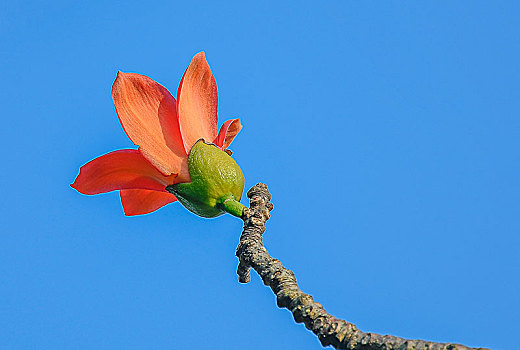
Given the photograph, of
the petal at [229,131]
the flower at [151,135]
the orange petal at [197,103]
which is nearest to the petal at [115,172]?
the flower at [151,135]

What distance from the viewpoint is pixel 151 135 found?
1891 millimetres

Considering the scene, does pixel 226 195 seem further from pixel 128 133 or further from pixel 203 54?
pixel 203 54

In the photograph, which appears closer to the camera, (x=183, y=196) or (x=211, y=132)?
(x=183, y=196)

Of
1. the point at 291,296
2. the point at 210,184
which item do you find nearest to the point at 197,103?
the point at 210,184

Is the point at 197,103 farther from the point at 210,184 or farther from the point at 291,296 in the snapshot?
the point at 291,296

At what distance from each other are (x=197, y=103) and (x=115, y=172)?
34cm

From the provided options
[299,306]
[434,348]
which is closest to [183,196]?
[299,306]

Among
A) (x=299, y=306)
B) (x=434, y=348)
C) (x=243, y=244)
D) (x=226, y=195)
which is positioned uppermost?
(x=226, y=195)

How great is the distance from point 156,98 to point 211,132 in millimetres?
214

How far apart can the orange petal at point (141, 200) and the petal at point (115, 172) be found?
0.51ft

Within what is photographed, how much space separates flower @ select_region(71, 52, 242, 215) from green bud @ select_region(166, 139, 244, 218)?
0.04 metres

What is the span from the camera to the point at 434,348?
0.95 metres

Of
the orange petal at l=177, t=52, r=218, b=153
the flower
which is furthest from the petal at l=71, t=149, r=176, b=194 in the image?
the orange petal at l=177, t=52, r=218, b=153

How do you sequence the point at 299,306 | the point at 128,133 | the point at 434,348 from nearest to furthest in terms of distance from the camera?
the point at 434,348, the point at 299,306, the point at 128,133
